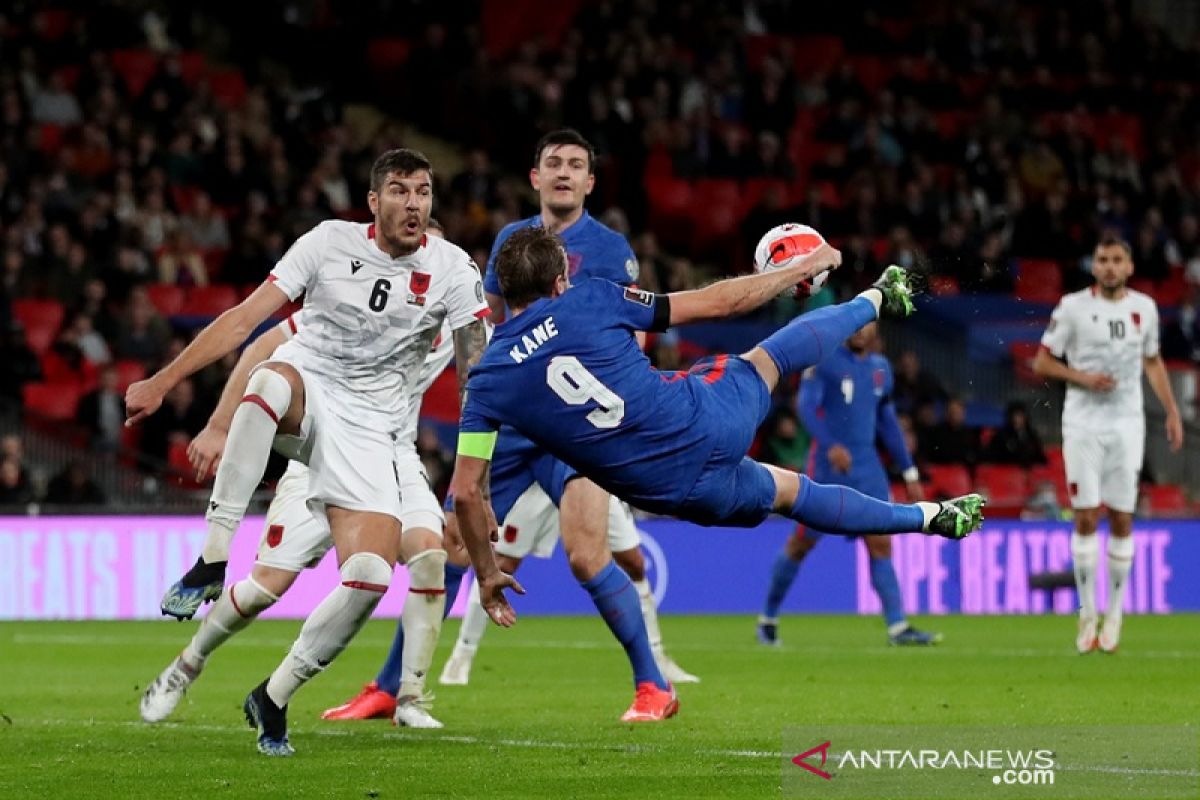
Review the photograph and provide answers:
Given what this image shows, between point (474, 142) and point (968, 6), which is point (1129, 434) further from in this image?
point (968, 6)

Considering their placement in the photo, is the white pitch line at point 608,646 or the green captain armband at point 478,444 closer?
the green captain armband at point 478,444

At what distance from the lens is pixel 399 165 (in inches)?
348

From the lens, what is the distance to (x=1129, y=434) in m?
14.2

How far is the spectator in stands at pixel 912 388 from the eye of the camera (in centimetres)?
2228

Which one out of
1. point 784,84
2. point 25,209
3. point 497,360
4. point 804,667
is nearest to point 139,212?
point 25,209

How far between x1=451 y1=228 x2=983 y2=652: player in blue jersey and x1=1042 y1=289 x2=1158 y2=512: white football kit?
6.04 metres

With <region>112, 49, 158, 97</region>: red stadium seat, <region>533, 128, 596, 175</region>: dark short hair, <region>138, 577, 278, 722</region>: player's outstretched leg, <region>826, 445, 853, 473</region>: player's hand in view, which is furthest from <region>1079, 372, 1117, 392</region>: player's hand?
<region>112, 49, 158, 97</region>: red stadium seat

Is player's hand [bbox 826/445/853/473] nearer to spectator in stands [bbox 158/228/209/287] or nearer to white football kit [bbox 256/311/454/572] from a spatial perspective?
white football kit [bbox 256/311/454/572]

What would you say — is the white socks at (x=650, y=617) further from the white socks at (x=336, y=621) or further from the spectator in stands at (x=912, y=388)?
the spectator in stands at (x=912, y=388)

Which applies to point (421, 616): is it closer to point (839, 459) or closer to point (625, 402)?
point (625, 402)

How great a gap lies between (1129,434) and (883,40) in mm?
17344

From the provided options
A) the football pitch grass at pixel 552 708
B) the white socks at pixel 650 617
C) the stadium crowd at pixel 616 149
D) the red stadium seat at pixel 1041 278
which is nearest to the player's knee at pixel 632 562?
the white socks at pixel 650 617

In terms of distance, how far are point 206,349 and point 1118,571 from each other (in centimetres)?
813

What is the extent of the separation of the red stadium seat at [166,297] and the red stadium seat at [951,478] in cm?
797
